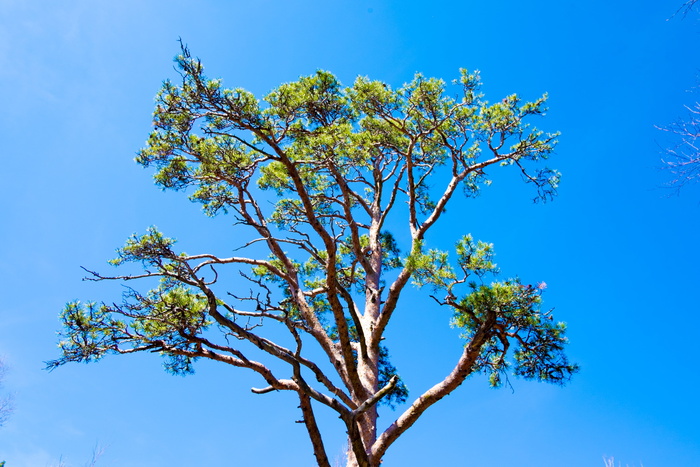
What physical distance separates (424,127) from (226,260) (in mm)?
3790

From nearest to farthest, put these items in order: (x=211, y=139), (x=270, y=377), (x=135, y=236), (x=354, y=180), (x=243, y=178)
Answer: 1. (x=270, y=377)
2. (x=135, y=236)
3. (x=243, y=178)
4. (x=211, y=139)
5. (x=354, y=180)

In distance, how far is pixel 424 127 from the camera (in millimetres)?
8008

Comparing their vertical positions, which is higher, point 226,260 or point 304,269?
point 304,269

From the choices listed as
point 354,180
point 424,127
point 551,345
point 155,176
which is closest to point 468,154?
point 424,127

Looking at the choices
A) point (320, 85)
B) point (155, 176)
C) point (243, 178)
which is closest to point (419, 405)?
point (243, 178)

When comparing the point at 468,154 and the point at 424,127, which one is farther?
the point at 468,154

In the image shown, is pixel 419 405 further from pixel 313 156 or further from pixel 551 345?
pixel 313 156

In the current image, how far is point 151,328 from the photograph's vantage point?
238 inches

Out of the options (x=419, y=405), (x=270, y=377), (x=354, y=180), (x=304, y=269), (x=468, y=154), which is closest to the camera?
(x=270, y=377)

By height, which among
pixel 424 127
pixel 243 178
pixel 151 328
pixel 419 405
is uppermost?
pixel 424 127

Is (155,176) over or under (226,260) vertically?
over

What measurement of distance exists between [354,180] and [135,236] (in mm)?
4261

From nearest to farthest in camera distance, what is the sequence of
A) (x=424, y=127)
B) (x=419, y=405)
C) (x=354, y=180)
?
(x=419, y=405) → (x=424, y=127) → (x=354, y=180)

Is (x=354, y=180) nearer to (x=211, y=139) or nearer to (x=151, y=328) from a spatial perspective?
(x=211, y=139)
